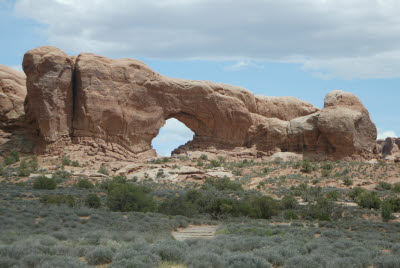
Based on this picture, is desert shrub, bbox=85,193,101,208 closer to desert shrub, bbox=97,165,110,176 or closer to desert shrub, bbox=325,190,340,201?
desert shrub, bbox=97,165,110,176

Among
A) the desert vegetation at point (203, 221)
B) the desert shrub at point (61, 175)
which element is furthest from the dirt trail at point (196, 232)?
the desert shrub at point (61, 175)

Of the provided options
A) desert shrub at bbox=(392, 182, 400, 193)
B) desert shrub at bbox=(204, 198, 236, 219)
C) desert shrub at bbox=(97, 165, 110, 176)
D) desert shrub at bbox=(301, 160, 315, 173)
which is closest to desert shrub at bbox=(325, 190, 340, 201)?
desert shrub at bbox=(392, 182, 400, 193)

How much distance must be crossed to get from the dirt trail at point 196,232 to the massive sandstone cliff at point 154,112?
2171 cm

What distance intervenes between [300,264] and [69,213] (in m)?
9.66

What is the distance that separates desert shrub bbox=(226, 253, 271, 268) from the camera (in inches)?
339

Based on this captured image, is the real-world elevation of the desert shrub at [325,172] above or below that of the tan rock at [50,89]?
below

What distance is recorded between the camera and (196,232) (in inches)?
600

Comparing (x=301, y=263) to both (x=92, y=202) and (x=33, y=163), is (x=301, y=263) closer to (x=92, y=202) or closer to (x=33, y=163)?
(x=92, y=202)

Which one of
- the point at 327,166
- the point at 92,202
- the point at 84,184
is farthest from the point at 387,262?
the point at 327,166

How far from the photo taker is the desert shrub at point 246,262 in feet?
28.2

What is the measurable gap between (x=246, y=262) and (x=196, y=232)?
6.60 meters

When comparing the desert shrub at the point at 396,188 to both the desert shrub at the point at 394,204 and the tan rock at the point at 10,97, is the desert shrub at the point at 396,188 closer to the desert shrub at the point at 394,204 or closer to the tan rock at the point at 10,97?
the desert shrub at the point at 394,204

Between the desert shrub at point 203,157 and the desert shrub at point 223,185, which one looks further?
the desert shrub at point 203,157

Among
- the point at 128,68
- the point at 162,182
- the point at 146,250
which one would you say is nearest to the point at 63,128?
the point at 128,68
